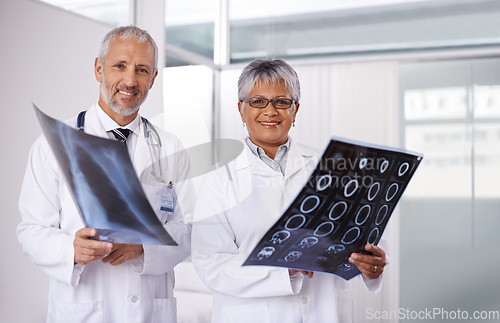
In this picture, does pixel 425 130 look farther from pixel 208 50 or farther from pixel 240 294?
pixel 240 294

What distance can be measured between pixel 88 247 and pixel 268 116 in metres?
0.59

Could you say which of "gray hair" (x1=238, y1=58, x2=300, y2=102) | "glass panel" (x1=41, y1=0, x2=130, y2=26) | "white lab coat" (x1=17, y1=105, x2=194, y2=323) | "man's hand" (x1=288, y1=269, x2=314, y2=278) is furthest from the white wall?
"man's hand" (x1=288, y1=269, x2=314, y2=278)

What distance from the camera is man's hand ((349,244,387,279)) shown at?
1273 mm

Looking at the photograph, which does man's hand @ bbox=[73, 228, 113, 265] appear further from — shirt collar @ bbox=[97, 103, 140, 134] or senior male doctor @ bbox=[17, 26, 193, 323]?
shirt collar @ bbox=[97, 103, 140, 134]

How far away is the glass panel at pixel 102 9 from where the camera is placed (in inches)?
117

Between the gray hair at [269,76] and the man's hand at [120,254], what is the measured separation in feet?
1.72

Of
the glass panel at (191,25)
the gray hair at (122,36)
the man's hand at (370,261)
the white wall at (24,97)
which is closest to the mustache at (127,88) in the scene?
the gray hair at (122,36)

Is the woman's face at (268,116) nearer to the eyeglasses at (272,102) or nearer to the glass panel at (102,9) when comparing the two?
the eyeglasses at (272,102)

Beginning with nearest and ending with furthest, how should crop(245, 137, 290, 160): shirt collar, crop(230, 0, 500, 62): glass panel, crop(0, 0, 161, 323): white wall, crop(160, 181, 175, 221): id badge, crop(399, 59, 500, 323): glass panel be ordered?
crop(160, 181, 175, 221): id badge → crop(245, 137, 290, 160): shirt collar → crop(0, 0, 161, 323): white wall → crop(399, 59, 500, 323): glass panel → crop(230, 0, 500, 62): glass panel

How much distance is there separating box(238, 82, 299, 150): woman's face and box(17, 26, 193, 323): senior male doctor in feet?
0.95

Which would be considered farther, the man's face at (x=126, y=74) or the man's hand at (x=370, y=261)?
the man's face at (x=126, y=74)

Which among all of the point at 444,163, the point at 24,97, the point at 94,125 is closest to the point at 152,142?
the point at 94,125

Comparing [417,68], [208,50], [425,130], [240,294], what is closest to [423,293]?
[425,130]

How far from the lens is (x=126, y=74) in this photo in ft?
4.52
